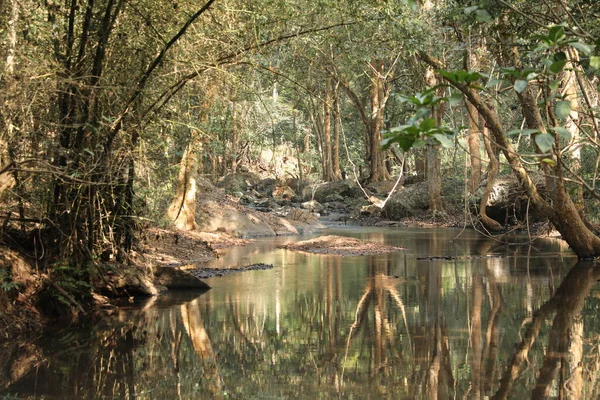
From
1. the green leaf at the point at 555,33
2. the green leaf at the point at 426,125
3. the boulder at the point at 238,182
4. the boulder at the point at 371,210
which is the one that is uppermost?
the boulder at the point at 238,182

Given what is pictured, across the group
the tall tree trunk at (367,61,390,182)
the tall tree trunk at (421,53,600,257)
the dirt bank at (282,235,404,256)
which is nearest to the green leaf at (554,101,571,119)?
the tall tree trunk at (421,53,600,257)

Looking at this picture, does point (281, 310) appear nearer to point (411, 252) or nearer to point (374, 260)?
point (374, 260)

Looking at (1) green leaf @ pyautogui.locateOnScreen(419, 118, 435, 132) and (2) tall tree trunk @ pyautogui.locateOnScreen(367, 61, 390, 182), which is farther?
(2) tall tree trunk @ pyautogui.locateOnScreen(367, 61, 390, 182)

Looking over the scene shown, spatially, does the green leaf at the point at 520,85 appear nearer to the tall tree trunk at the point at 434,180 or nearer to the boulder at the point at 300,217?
the boulder at the point at 300,217

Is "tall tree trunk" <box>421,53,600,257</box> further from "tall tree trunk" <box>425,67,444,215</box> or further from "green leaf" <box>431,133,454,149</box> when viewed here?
"tall tree trunk" <box>425,67,444,215</box>

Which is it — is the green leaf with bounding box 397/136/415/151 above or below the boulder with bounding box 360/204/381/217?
below

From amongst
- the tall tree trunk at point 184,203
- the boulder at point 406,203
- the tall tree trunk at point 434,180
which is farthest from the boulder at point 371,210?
the tall tree trunk at point 184,203

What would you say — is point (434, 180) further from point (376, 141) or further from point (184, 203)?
point (184, 203)

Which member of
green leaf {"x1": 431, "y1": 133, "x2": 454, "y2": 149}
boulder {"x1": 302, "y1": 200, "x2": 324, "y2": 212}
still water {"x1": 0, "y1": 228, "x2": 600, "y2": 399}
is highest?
boulder {"x1": 302, "y1": 200, "x2": 324, "y2": 212}

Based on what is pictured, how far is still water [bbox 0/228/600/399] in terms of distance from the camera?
5.48 meters

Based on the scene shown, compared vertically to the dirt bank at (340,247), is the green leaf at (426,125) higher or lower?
higher

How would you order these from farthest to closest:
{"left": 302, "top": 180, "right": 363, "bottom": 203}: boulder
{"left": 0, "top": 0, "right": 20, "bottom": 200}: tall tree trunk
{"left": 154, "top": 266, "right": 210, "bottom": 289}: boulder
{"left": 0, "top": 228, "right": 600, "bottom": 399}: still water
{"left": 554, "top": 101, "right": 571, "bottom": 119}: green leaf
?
{"left": 302, "top": 180, "right": 363, "bottom": 203}: boulder
{"left": 154, "top": 266, "right": 210, "bottom": 289}: boulder
{"left": 0, "top": 0, "right": 20, "bottom": 200}: tall tree trunk
{"left": 0, "top": 228, "right": 600, "bottom": 399}: still water
{"left": 554, "top": 101, "right": 571, "bottom": 119}: green leaf

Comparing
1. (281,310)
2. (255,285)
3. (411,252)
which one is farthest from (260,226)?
(281,310)

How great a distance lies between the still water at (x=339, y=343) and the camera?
548 cm
